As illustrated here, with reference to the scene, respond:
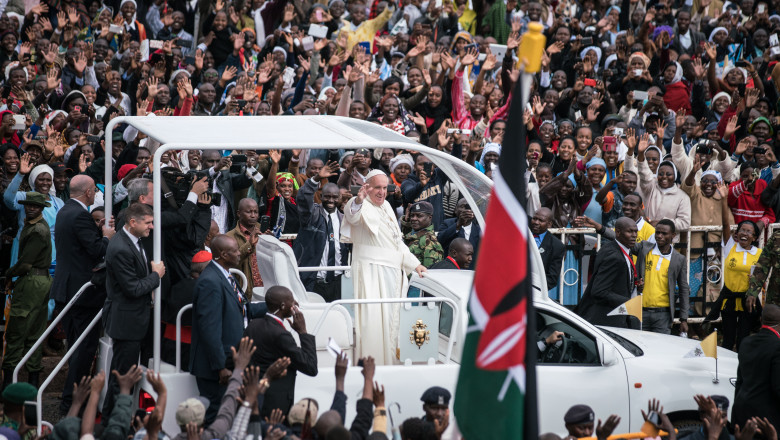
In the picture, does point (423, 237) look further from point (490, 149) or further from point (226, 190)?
point (490, 149)

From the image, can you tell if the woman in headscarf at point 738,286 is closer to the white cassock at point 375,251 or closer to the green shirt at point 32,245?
the white cassock at point 375,251

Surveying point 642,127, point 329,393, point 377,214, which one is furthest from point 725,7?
point 329,393

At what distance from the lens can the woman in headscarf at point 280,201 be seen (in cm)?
1122

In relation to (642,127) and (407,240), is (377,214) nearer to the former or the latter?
(407,240)

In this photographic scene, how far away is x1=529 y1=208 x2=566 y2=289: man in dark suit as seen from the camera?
35.3 ft

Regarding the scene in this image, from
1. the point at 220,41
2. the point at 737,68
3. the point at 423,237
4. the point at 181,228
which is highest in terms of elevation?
the point at 220,41

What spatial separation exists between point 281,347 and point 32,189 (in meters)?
5.12

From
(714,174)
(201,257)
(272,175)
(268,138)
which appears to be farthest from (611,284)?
(201,257)

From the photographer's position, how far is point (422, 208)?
34.9 ft

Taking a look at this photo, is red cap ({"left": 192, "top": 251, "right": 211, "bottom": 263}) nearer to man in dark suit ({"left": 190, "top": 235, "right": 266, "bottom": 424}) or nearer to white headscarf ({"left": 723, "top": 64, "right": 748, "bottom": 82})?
man in dark suit ({"left": 190, "top": 235, "right": 266, "bottom": 424})

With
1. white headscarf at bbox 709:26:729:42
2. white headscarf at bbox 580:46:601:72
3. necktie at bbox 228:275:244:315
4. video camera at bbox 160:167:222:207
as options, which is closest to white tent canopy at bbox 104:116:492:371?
video camera at bbox 160:167:222:207

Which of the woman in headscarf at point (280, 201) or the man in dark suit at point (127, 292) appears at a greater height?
the woman in headscarf at point (280, 201)

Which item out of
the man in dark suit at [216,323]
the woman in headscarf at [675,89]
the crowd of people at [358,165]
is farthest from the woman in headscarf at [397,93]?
the man in dark suit at [216,323]

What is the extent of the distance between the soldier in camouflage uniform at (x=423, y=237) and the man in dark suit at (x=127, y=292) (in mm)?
3377
